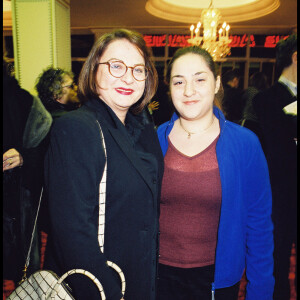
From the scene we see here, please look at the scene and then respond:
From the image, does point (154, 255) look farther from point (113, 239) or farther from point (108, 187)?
point (108, 187)

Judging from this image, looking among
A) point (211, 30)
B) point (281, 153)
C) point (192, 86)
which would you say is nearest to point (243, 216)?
point (192, 86)

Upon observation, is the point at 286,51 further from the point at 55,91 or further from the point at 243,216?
the point at 55,91

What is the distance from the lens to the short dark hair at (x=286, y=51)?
199 centimetres

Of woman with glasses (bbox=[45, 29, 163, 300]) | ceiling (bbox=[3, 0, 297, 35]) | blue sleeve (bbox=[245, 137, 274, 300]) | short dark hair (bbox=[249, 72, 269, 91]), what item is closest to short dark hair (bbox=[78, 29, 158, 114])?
woman with glasses (bbox=[45, 29, 163, 300])

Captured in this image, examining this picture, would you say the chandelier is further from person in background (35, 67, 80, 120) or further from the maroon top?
the maroon top

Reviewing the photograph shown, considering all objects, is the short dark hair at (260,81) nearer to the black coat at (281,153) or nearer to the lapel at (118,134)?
the black coat at (281,153)

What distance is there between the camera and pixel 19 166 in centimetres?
168

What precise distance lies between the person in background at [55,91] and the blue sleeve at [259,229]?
6.51 ft

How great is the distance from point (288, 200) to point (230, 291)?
1.03 m

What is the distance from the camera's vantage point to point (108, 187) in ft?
3.28

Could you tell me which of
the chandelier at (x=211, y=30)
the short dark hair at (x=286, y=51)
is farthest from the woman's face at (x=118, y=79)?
the chandelier at (x=211, y=30)

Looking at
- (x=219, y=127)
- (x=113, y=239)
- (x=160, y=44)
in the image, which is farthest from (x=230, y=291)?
(x=160, y=44)

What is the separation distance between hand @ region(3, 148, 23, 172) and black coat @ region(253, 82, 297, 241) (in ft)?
5.94

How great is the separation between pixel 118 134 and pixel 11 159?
0.93 m
